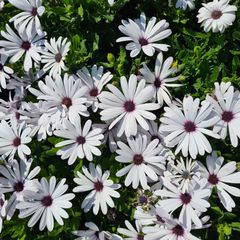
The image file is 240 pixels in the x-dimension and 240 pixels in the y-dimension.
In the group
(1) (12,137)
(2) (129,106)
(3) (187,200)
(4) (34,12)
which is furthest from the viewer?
(4) (34,12)

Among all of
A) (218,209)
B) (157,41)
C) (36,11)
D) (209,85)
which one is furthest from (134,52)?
(218,209)

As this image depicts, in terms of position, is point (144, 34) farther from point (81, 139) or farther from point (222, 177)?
point (222, 177)

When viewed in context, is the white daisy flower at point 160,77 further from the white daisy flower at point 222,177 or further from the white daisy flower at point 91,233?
the white daisy flower at point 91,233

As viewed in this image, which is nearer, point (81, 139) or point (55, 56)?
point (81, 139)

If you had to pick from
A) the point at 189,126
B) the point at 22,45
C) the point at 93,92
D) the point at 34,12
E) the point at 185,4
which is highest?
the point at 185,4

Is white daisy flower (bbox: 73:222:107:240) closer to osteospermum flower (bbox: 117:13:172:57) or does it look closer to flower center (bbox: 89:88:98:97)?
flower center (bbox: 89:88:98:97)

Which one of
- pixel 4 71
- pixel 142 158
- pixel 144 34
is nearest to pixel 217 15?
pixel 144 34

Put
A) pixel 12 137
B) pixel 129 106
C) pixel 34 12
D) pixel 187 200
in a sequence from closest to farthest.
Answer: pixel 187 200 → pixel 129 106 → pixel 12 137 → pixel 34 12
